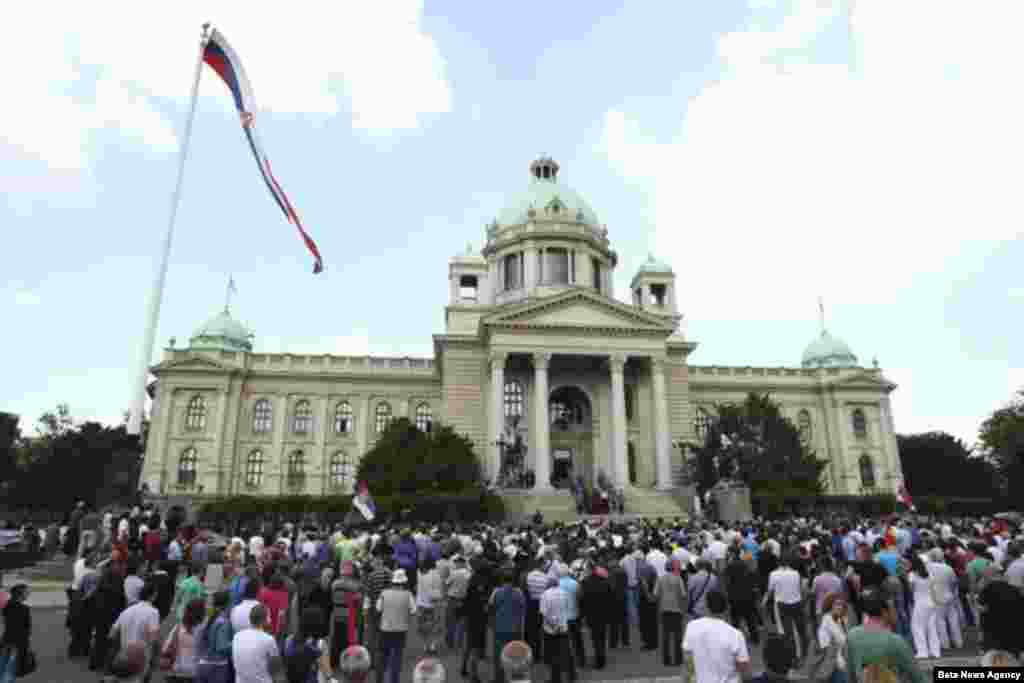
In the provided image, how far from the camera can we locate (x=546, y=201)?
62.4 meters

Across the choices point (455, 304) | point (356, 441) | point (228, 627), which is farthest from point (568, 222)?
point (228, 627)

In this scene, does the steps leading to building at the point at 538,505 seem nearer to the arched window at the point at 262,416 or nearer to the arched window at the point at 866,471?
the arched window at the point at 262,416

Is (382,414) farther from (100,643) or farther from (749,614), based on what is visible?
(749,614)

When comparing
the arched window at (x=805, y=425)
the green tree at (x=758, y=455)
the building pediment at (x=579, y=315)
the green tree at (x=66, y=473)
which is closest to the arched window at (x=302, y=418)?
the green tree at (x=66, y=473)

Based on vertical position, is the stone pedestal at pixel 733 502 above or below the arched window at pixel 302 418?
below

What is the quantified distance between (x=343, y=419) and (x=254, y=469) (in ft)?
26.6

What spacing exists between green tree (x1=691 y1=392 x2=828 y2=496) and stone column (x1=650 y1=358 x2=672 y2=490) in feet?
6.72

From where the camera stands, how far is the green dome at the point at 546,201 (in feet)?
201

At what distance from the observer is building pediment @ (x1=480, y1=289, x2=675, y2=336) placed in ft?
153

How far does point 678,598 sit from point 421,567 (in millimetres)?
4696

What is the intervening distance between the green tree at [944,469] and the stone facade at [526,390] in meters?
5.85

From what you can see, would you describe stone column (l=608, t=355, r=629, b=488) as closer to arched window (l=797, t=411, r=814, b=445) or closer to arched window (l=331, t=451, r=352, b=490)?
arched window (l=331, t=451, r=352, b=490)

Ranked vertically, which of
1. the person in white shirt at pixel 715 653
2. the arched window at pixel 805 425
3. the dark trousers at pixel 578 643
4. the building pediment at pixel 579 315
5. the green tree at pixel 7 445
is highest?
the building pediment at pixel 579 315

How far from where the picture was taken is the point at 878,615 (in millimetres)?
5898
